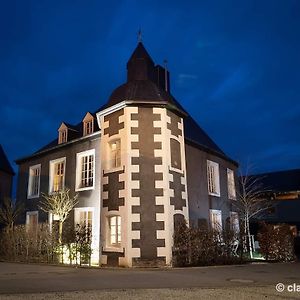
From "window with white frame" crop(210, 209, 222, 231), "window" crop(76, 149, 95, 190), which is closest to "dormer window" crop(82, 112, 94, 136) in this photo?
"window" crop(76, 149, 95, 190)

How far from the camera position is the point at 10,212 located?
20172mm

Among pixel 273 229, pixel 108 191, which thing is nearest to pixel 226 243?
pixel 273 229

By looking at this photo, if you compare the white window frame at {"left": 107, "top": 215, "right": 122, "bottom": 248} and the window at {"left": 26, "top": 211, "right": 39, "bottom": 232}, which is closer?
the white window frame at {"left": 107, "top": 215, "right": 122, "bottom": 248}

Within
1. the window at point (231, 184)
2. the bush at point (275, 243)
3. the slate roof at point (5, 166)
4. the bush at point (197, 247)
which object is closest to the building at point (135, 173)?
the bush at point (197, 247)

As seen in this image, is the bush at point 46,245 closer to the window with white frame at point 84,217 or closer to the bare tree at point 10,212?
the window with white frame at point 84,217

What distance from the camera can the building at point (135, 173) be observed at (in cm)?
1430

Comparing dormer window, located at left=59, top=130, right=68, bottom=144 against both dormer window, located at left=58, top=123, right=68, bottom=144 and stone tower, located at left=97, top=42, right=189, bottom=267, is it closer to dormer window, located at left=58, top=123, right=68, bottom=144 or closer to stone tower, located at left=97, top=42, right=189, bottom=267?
dormer window, located at left=58, top=123, right=68, bottom=144

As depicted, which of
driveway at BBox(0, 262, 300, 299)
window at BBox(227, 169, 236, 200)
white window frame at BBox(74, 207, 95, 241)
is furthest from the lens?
window at BBox(227, 169, 236, 200)

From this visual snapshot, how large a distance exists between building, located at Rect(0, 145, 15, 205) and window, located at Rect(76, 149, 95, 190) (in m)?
16.4

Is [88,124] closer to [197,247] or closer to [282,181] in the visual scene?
[197,247]

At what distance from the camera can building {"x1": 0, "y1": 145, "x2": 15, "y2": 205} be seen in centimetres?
3244

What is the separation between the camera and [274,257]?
674 inches

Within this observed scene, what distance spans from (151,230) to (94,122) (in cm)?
715

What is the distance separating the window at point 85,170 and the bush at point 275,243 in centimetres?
861
